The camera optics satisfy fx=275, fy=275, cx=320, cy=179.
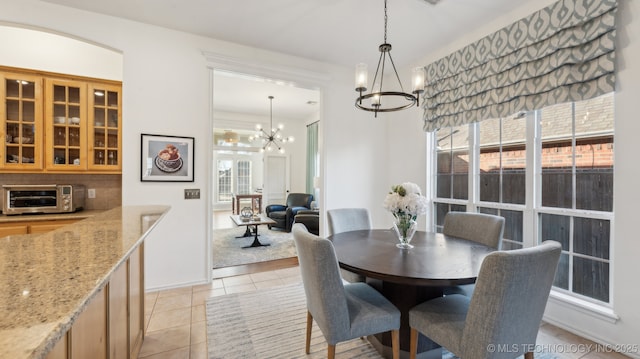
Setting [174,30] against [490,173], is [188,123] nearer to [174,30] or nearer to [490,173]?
[174,30]

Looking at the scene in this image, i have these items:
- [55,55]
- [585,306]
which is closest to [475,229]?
[585,306]

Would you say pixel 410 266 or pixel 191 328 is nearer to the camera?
pixel 410 266

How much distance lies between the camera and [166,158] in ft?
9.82

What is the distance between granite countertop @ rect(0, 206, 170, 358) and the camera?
0.47 metres

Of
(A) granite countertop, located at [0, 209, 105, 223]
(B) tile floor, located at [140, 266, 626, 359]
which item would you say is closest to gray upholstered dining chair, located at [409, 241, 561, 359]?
(B) tile floor, located at [140, 266, 626, 359]

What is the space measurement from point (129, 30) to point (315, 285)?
3.15 m

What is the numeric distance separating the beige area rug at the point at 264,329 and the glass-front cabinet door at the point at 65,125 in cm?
217

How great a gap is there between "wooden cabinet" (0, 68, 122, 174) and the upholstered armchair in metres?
3.47

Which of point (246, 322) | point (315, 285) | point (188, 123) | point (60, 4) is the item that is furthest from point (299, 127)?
point (315, 285)

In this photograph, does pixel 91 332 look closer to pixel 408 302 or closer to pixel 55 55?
pixel 408 302

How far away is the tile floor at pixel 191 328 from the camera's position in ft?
6.50

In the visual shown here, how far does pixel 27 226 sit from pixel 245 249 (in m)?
2.61

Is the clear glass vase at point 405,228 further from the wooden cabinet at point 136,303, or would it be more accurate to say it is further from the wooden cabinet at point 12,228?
the wooden cabinet at point 12,228

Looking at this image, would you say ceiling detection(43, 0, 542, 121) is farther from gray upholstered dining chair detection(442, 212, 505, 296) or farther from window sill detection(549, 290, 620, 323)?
window sill detection(549, 290, 620, 323)
